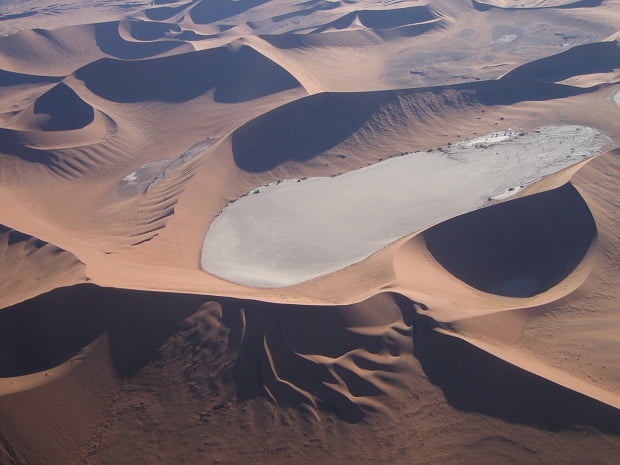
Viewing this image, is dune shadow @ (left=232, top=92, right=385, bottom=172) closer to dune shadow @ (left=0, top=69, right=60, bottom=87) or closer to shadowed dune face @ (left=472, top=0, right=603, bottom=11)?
shadowed dune face @ (left=472, top=0, right=603, bottom=11)

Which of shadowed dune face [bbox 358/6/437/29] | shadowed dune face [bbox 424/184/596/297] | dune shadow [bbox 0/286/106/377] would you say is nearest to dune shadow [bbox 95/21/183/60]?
shadowed dune face [bbox 358/6/437/29]

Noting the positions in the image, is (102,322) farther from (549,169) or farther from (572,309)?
(549,169)

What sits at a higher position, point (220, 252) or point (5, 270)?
point (5, 270)

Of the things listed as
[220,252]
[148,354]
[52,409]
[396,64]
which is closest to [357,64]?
[396,64]

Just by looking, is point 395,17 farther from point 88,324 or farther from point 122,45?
point 88,324

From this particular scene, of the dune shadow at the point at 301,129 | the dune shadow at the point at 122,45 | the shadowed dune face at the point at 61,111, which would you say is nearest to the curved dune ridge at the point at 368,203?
the dune shadow at the point at 301,129

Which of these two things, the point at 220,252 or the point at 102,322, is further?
the point at 220,252
